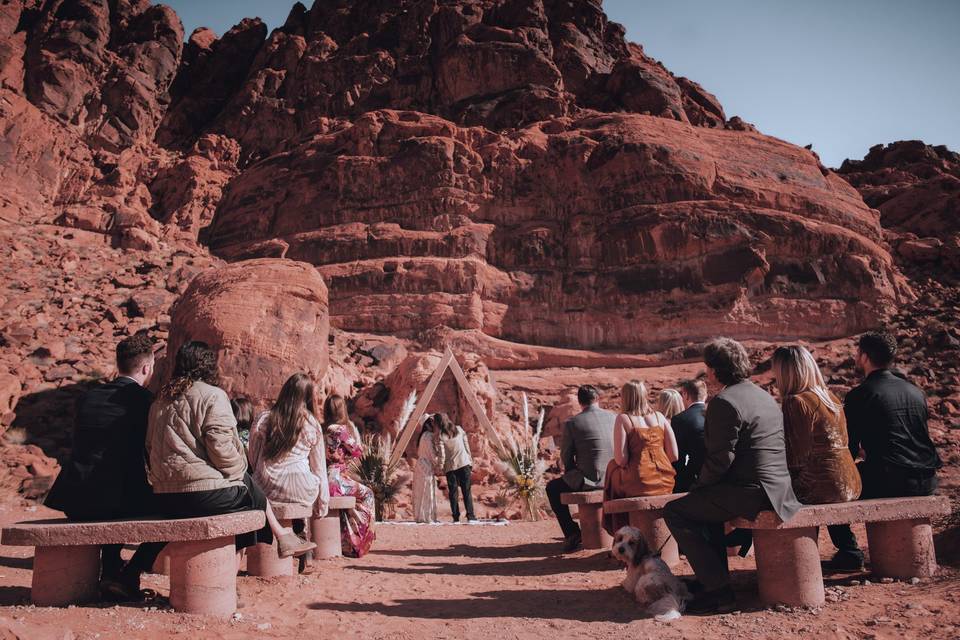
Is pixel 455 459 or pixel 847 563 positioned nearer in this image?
pixel 847 563

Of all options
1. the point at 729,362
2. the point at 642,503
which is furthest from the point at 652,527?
the point at 729,362

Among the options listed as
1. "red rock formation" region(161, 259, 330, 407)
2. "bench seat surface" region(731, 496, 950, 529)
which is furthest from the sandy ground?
"red rock formation" region(161, 259, 330, 407)

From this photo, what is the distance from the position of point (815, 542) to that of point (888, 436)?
1210 mm

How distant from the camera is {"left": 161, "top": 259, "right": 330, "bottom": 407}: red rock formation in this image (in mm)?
14102

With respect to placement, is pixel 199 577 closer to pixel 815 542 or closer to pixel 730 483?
pixel 730 483

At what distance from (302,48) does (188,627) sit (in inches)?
2136

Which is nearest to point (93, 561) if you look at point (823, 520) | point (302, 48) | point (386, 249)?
point (823, 520)

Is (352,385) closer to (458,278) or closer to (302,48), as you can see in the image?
(458,278)

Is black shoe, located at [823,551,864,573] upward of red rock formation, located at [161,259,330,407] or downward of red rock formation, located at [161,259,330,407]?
downward

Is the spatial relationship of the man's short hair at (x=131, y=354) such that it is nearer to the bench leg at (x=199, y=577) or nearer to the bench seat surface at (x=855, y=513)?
the bench leg at (x=199, y=577)

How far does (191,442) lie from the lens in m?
4.43

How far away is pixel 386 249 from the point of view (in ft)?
104

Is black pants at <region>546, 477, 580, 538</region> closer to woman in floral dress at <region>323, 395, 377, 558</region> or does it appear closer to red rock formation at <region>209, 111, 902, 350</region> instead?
woman in floral dress at <region>323, 395, 377, 558</region>

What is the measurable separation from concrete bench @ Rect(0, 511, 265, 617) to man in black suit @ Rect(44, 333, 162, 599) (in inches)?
8.2
